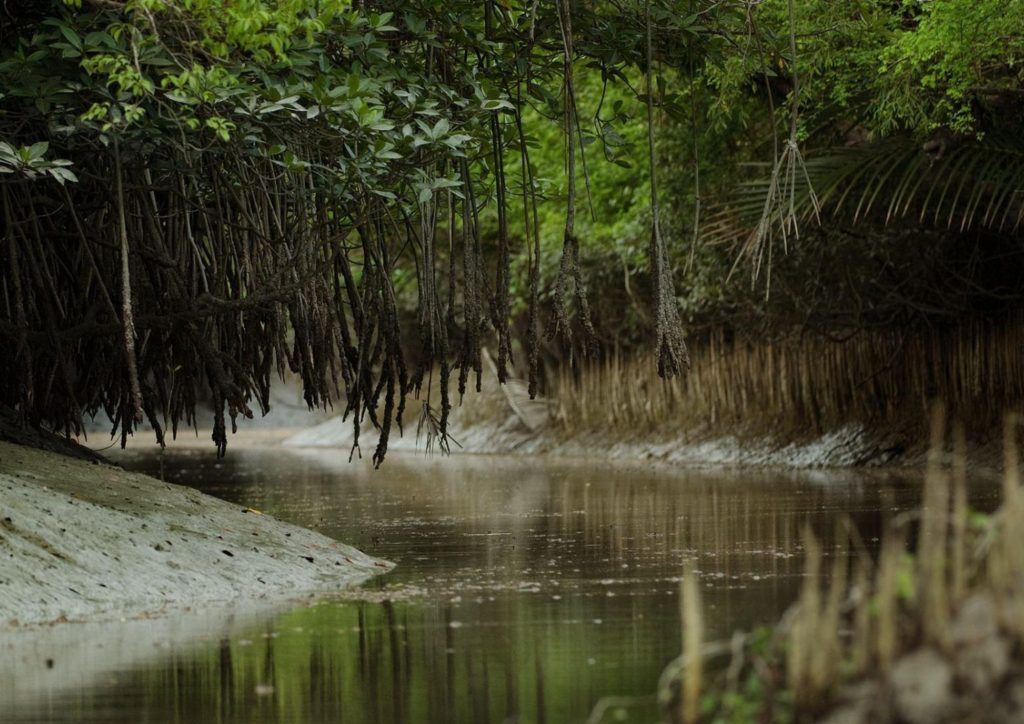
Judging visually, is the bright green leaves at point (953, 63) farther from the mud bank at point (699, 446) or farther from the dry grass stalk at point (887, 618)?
the dry grass stalk at point (887, 618)

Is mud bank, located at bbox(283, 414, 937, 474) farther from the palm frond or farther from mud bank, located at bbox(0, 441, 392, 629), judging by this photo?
mud bank, located at bbox(0, 441, 392, 629)

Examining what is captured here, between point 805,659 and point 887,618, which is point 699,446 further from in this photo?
point 887,618

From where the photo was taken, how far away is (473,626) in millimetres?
7051

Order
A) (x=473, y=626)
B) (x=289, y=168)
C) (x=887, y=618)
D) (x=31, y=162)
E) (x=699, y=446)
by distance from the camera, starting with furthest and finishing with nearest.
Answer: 1. (x=699, y=446)
2. (x=289, y=168)
3. (x=31, y=162)
4. (x=473, y=626)
5. (x=887, y=618)

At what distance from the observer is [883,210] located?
1762 centimetres

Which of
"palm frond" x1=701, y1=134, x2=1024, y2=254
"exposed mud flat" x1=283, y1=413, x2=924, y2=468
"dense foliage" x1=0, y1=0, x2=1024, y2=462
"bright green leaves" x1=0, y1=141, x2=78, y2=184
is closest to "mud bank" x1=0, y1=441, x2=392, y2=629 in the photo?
"dense foliage" x1=0, y1=0, x2=1024, y2=462

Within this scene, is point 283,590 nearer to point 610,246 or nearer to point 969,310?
point 969,310

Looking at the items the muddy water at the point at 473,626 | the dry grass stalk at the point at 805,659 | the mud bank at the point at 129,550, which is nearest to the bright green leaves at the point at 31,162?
the mud bank at the point at 129,550

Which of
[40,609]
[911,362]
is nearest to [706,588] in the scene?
[40,609]

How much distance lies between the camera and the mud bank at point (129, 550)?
765 cm

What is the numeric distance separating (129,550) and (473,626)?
2.30 meters

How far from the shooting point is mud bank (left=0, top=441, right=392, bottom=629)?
301 inches

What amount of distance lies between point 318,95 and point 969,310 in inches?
446

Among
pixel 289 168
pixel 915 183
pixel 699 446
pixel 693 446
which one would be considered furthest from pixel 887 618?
pixel 693 446
